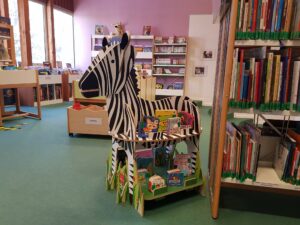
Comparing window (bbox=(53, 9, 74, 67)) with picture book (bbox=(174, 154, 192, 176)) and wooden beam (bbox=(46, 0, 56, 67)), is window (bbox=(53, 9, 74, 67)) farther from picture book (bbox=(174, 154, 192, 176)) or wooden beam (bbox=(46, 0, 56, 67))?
picture book (bbox=(174, 154, 192, 176))

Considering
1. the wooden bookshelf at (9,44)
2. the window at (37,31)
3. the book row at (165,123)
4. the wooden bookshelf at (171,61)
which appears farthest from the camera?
the wooden bookshelf at (171,61)

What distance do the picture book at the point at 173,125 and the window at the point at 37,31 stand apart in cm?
552

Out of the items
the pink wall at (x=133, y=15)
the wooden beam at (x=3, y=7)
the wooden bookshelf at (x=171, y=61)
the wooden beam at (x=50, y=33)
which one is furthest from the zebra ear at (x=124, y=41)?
the wooden beam at (x=50, y=33)

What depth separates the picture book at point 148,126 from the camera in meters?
1.60

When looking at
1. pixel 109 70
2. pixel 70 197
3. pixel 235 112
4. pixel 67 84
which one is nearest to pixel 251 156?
pixel 235 112

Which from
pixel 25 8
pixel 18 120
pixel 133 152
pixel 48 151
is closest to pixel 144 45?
pixel 25 8

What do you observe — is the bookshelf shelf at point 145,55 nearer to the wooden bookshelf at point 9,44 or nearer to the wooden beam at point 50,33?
the wooden beam at point 50,33

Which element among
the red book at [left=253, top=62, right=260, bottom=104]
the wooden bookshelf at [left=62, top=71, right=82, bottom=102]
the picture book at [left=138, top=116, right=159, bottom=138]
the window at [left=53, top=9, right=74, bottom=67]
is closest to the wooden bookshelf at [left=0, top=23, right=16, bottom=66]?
the wooden bookshelf at [left=62, top=71, right=82, bottom=102]

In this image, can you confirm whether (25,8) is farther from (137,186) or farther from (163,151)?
(137,186)

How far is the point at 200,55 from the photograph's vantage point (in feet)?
21.1

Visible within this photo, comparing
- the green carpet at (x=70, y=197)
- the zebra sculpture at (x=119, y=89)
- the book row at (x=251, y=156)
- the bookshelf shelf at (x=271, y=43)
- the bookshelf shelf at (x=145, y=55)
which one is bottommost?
the green carpet at (x=70, y=197)

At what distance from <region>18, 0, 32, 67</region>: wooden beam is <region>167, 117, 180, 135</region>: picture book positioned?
5151 millimetres

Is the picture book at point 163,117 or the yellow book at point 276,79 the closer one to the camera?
the yellow book at point 276,79

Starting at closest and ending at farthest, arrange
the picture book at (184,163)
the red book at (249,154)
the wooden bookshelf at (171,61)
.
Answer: the red book at (249,154), the picture book at (184,163), the wooden bookshelf at (171,61)
